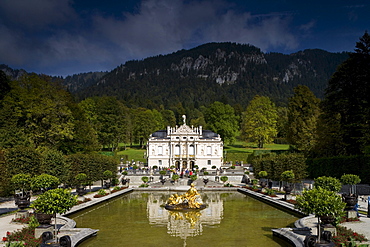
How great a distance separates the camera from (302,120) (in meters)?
51.3

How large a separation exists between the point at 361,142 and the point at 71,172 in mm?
29284

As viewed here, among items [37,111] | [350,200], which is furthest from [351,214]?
[37,111]

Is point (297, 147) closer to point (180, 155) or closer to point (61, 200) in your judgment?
point (180, 155)

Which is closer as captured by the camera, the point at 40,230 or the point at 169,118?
the point at 40,230

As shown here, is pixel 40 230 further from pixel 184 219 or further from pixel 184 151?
pixel 184 151

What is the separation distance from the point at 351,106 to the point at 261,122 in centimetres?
3401

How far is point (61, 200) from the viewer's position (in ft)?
46.0

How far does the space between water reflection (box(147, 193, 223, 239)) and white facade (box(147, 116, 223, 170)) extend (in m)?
35.3

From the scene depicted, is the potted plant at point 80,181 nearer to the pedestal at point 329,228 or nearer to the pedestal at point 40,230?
the pedestal at point 40,230

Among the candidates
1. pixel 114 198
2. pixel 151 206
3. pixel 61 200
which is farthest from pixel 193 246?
pixel 114 198

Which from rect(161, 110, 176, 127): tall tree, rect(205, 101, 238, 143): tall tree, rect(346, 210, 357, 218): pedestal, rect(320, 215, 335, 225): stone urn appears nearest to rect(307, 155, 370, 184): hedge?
rect(346, 210, 357, 218): pedestal

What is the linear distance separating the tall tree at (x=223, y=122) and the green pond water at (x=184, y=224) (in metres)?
46.3

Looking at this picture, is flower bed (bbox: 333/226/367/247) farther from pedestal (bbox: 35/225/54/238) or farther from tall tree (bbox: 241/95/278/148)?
tall tree (bbox: 241/95/278/148)

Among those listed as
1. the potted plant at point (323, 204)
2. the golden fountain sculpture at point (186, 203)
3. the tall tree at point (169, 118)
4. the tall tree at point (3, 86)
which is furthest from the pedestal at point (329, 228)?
the tall tree at point (169, 118)
